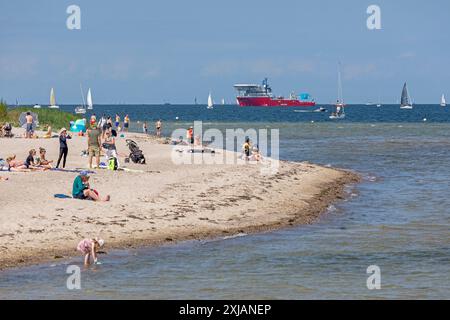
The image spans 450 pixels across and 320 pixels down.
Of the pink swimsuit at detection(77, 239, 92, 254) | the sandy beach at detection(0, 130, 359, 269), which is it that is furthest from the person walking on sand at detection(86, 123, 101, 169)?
the pink swimsuit at detection(77, 239, 92, 254)

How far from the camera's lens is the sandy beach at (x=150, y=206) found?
2311cm

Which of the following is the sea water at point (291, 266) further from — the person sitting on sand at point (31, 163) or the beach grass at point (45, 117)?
the beach grass at point (45, 117)

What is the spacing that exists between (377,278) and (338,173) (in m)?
26.8

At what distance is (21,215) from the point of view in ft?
79.7

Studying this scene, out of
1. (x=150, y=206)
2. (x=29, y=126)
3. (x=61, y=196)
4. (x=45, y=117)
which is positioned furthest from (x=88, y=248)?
(x=45, y=117)

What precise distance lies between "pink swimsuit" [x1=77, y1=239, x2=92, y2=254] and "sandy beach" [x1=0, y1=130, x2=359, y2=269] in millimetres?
949

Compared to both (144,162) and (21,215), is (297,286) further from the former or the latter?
(144,162)

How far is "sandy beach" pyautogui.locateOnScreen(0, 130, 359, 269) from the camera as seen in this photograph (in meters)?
23.1

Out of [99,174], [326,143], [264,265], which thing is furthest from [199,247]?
[326,143]

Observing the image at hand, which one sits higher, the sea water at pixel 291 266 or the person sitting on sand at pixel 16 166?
the person sitting on sand at pixel 16 166

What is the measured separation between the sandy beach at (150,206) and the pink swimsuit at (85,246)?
3.11ft

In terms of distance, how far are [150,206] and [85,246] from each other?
6703mm

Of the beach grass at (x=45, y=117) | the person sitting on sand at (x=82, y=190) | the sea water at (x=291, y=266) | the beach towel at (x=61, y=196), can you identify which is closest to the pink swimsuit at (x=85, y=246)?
the sea water at (x=291, y=266)

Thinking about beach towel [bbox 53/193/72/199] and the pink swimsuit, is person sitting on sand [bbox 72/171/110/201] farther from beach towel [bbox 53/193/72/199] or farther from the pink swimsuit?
the pink swimsuit
